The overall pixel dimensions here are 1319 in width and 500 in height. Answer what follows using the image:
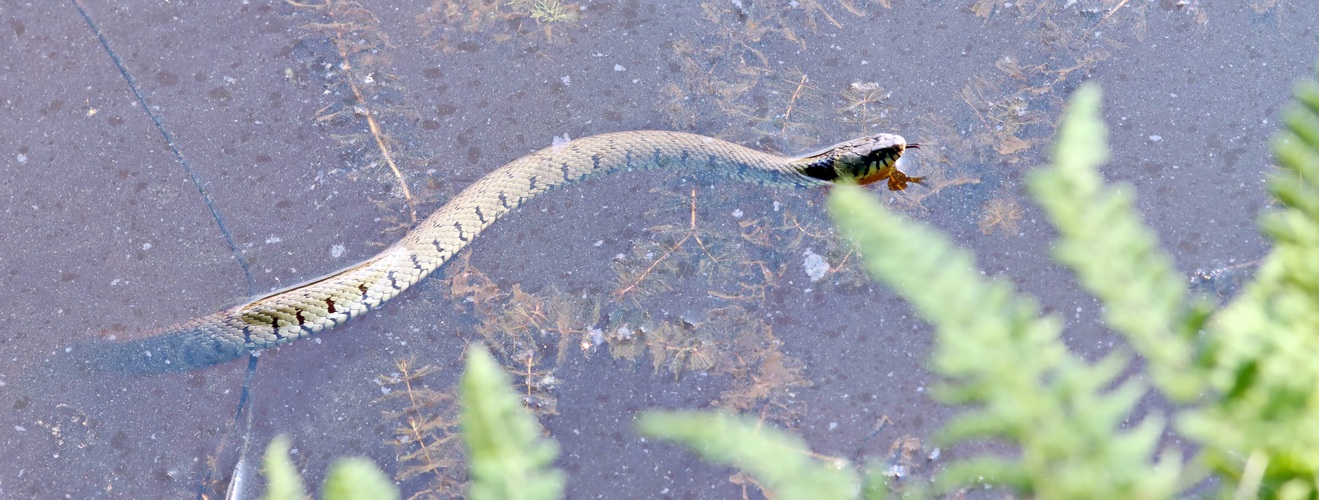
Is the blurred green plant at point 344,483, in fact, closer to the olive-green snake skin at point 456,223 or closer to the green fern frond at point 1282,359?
the green fern frond at point 1282,359

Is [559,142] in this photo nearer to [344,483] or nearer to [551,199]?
[551,199]

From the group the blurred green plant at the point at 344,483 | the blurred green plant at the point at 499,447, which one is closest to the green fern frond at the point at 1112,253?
the blurred green plant at the point at 499,447

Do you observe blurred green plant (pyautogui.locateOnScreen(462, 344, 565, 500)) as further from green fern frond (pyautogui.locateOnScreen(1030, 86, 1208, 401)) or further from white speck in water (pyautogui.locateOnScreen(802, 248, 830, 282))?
white speck in water (pyautogui.locateOnScreen(802, 248, 830, 282))

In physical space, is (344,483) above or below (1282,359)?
below

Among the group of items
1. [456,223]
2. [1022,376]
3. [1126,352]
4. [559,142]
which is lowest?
[456,223]

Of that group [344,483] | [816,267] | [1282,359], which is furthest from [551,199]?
[1282,359]

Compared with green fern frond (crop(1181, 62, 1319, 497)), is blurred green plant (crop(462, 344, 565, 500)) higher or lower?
lower

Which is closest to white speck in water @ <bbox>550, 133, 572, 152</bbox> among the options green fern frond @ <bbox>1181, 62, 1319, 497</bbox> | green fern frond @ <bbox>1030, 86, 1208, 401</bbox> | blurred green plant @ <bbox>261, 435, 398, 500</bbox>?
blurred green plant @ <bbox>261, 435, 398, 500</bbox>

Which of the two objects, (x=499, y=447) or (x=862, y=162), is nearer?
(x=499, y=447)
